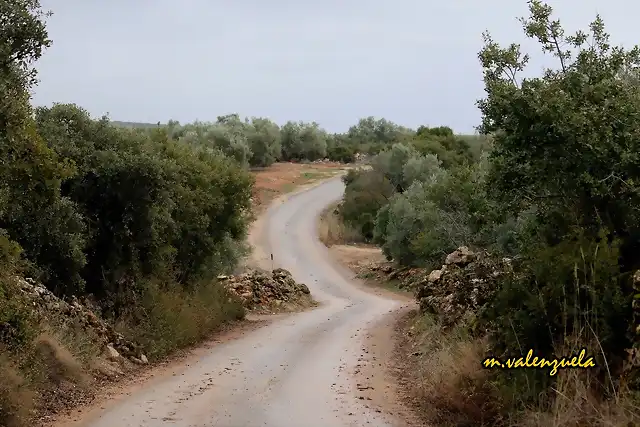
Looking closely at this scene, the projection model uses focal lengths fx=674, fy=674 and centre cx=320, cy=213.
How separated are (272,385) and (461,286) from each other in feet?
15.7

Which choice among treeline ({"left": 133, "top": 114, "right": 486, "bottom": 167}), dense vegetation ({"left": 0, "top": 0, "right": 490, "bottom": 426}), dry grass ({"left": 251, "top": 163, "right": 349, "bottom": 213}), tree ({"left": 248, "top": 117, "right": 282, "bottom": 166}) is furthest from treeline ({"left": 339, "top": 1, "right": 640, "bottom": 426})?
tree ({"left": 248, "top": 117, "right": 282, "bottom": 166})

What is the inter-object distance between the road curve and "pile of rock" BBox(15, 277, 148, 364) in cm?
151

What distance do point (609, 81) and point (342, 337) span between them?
12.1 meters

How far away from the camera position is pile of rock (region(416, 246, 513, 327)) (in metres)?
12.1

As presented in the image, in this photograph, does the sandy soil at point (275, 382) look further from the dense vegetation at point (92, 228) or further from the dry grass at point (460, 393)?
the dense vegetation at point (92, 228)

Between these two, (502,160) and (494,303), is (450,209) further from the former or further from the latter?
(494,303)

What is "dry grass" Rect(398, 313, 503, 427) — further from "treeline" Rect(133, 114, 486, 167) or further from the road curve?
"treeline" Rect(133, 114, 486, 167)

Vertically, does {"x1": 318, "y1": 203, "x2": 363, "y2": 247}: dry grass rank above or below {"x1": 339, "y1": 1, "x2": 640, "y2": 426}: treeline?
below

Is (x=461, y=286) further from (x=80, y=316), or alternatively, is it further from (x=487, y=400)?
(x=80, y=316)

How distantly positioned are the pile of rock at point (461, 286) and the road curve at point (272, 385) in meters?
2.42

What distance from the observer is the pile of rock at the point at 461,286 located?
12.1 metres

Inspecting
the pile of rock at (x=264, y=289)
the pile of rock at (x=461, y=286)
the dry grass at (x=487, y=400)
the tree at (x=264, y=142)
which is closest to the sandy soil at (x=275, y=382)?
the dry grass at (x=487, y=400)

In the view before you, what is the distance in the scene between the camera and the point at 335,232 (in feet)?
199

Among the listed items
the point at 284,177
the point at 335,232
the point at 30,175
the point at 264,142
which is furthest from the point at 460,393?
the point at 264,142
